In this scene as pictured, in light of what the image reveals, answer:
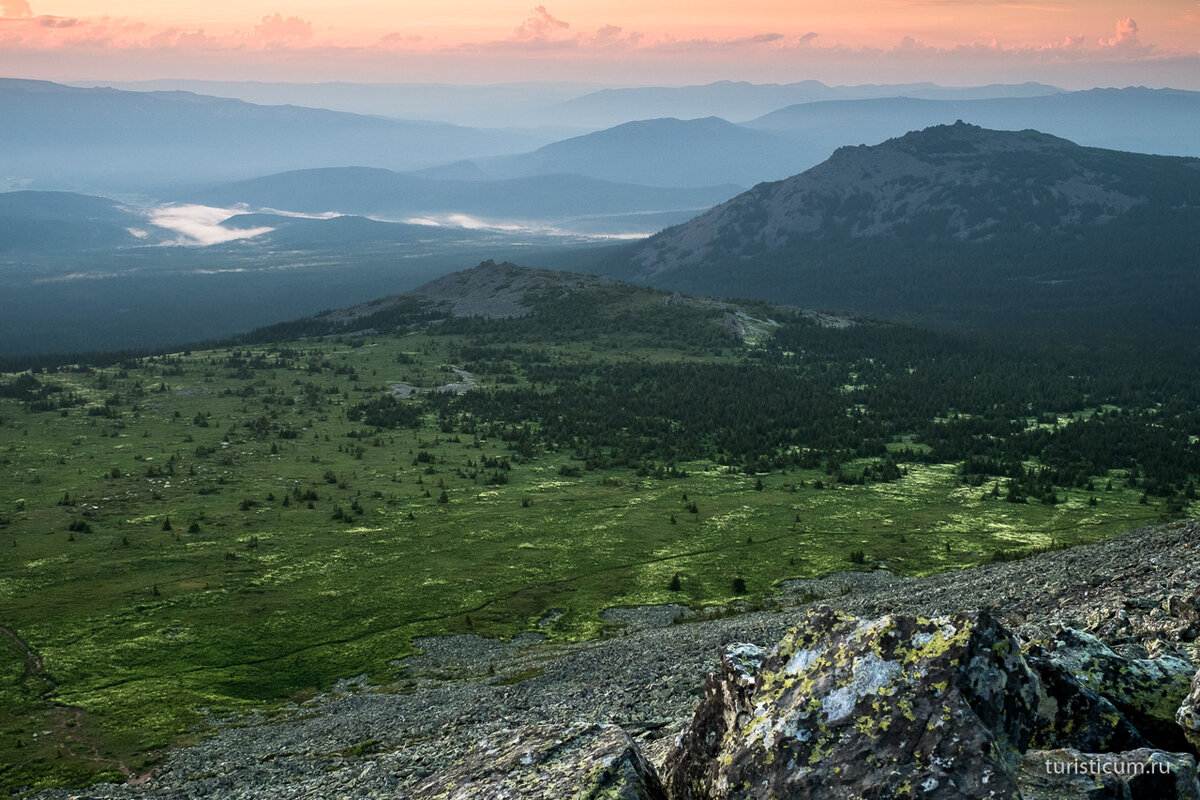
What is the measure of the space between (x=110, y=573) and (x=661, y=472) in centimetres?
4389

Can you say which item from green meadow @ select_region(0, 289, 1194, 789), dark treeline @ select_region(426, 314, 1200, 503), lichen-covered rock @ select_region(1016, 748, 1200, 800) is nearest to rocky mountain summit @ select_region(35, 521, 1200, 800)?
lichen-covered rock @ select_region(1016, 748, 1200, 800)

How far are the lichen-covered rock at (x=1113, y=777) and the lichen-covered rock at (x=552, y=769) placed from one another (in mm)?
4645

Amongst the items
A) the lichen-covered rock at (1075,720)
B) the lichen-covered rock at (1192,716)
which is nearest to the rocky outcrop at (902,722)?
the lichen-covered rock at (1075,720)

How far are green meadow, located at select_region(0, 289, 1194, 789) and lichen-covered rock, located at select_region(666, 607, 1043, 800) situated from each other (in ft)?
79.9

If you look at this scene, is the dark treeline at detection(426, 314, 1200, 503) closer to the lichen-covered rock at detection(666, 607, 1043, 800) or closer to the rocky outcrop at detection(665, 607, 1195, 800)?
the rocky outcrop at detection(665, 607, 1195, 800)

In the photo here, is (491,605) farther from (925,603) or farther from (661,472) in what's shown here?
(661,472)

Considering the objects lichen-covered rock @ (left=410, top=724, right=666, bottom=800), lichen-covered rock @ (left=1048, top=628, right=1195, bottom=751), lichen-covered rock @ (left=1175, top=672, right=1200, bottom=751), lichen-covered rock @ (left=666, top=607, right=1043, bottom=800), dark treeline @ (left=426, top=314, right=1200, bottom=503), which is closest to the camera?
lichen-covered rock @ (left=666, top=607, right=1043, bottom=800)

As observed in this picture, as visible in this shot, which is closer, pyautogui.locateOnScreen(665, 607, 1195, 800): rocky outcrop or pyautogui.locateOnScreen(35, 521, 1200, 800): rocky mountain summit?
pyautogui.locateOnScreen(665, 607, 1195, 800): rocky outcrop

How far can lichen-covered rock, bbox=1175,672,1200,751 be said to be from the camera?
39.0 ft

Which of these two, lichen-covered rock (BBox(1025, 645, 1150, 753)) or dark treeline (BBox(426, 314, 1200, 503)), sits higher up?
lichen-covered rock (BBox(1025, 645, 1150, 753))

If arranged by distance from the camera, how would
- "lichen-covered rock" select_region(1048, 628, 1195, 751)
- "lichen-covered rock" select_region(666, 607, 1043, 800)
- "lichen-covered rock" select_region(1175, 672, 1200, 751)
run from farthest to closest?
1. "lichen-covered rock" select_region(1048, 628, 1195, 751)
2. "lichen-covered rock" select_region(1175, 672, 1200, 751)
3. "lichen-covered rock" select_region(666, 607, 1043, 800)

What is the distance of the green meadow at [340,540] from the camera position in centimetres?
3775

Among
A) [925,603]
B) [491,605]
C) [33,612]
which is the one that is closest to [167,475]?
[33,612]

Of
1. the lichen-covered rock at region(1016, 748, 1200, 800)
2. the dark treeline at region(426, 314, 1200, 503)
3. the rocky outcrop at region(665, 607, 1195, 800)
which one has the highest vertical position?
the rocky outcrop at region(665, 607, 1195, 800)
